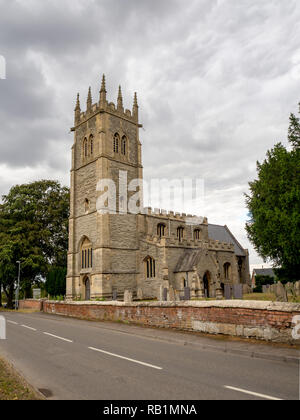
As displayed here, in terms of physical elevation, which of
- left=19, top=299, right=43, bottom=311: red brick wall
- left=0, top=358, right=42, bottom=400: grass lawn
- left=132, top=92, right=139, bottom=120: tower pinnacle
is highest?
left=132, top=92, right=139, bottom=120: tower pinnacle

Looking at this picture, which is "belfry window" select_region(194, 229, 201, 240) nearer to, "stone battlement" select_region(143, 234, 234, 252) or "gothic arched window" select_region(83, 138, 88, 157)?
"stone battlement" select_region(143, 234, 234, 252)

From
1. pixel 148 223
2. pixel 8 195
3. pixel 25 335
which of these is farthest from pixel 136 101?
pixel 25 335

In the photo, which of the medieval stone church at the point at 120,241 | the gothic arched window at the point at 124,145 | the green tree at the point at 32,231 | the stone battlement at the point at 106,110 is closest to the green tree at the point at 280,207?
the medieval stone church at the point at 120,241

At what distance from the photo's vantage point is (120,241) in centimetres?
3375

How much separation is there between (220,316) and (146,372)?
505 cm

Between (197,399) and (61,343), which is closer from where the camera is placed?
(197,399)

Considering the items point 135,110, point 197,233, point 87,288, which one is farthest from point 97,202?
point 197,233

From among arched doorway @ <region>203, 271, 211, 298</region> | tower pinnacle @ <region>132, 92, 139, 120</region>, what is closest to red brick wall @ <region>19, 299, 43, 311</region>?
arched doorway @ <region>203, 271, 211, 298</region>

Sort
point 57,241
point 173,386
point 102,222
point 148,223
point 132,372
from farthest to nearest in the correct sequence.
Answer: point 57,241
point 148,223
point 102,222
point 132,372
point 173,386

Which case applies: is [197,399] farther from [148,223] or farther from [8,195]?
[8,195]

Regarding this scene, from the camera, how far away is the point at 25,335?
13.8 meters

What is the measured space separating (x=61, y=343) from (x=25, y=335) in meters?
3.32

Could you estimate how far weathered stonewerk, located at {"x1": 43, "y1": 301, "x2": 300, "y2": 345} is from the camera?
370 inches

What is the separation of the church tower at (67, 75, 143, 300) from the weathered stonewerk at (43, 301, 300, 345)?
47.9 ft
